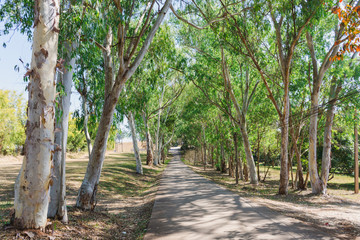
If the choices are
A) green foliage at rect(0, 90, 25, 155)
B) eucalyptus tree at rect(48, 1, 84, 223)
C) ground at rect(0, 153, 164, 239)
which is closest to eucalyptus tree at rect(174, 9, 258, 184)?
ground at rect(0, 153, 164, 239)

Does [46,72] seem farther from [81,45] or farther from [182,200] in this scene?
[182,200]

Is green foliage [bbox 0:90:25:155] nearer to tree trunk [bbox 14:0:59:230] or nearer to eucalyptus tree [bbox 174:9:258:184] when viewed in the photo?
eucalyptus tree [bbox 174:9:258:184]

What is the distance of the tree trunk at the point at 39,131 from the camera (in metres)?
4.38

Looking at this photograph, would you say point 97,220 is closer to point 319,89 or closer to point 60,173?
point 60,173

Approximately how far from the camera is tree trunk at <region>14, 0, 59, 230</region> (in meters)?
4.38

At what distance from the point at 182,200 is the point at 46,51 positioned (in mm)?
8256

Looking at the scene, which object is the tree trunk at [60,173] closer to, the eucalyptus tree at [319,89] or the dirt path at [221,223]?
the dirt path at [221,223]

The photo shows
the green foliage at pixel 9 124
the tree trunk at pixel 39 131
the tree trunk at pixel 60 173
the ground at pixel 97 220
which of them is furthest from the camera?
the green foliage at pixel 9 124

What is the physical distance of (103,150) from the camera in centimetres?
796

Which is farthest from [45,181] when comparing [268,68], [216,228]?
[268,68]

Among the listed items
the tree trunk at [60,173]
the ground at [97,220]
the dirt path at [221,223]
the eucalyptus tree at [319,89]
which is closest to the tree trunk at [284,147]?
the eucalyptus tree at [319,89]

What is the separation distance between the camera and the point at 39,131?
4.43 metres

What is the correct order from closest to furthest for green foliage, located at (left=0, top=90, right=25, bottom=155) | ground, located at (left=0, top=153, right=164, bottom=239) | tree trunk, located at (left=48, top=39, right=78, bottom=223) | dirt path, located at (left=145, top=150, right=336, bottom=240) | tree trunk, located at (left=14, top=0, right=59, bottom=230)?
tree trunk, located at (left=14, top=0, right=59, bottom=230)
ground, located at (left=0, top=153, right=164, bottom=239)
tree trunk, located at (left=48, top=39, right=78, bottom=223)
dirt path, located at (left=145, top=150, right=336, bottom=240)
green foliage, located at (left=0, top=90, right=25, bottom=155)

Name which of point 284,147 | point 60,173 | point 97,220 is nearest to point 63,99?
point 60,173
